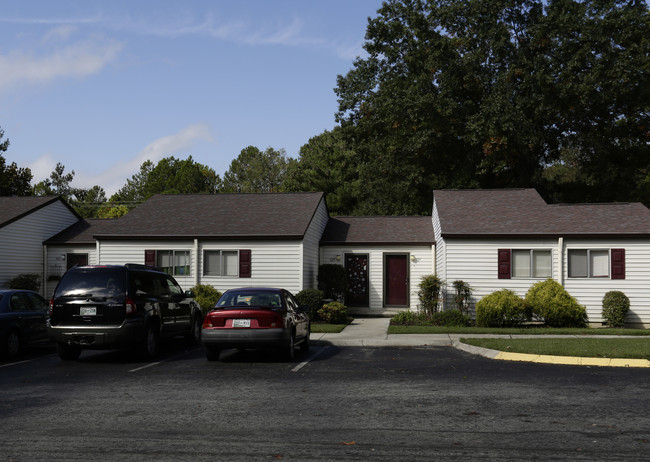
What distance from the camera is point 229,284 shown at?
25469 millimetres

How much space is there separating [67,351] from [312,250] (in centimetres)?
1373

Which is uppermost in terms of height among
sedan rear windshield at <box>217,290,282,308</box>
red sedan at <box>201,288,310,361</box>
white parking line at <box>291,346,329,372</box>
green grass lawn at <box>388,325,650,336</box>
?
sedan rear windshield at <box>217,290,282,308</box>

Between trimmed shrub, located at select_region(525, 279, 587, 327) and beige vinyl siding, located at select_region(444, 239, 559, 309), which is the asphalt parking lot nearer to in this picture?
trimmed shrub, located at select_region(525, 279, 587, 327)

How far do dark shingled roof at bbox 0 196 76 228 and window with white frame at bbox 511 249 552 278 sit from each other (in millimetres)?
21098

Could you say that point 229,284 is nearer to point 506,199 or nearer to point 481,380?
point 506,199

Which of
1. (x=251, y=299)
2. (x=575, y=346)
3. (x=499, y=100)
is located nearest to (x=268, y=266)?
(x=251, y=299)

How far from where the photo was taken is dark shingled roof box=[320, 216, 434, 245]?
89.2ft

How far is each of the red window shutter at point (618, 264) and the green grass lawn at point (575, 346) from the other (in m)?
6.23

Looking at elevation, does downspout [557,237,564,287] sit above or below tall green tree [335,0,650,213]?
below

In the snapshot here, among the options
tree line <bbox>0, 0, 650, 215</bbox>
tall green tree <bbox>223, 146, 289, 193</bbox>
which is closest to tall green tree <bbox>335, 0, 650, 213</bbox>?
tree line <bbox>0, 0, 650, 215</bbox>

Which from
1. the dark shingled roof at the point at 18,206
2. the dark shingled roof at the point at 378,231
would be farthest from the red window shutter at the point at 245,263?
the dark shingled roof at the point at 18,206

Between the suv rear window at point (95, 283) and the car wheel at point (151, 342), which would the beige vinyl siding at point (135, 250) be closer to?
the car wheel at point (151, 342)

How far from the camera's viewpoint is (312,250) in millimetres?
26594

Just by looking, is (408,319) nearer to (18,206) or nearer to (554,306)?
(554,306)
